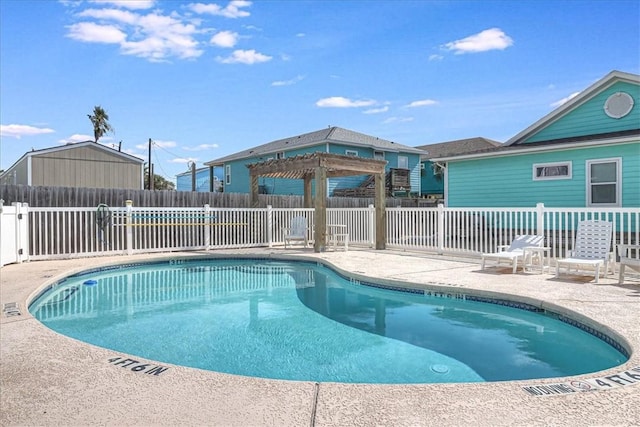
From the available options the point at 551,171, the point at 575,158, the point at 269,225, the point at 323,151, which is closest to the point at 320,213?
the point at 269,225

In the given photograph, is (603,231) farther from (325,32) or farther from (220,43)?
(220,43)

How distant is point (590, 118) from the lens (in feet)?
39.2

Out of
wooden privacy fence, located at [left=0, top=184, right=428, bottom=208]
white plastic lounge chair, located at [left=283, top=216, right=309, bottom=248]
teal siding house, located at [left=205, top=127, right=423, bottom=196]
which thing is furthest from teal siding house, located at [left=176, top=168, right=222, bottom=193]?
white plastic lounge chair, located at [left=283, top=216, right=309, bottom=248]

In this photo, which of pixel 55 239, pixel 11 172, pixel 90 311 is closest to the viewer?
pixel 90 311

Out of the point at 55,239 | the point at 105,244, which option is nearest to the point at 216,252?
the point at 105,244

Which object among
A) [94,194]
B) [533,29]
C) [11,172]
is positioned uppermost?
[533,29]

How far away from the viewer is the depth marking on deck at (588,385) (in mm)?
2500

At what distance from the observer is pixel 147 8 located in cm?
1006

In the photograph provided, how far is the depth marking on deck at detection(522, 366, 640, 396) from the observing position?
250cm

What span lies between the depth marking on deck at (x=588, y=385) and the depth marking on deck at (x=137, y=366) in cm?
239

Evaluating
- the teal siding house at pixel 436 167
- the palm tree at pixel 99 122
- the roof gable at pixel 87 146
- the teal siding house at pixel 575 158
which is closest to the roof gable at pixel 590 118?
the teal siding house at pixel 575 158

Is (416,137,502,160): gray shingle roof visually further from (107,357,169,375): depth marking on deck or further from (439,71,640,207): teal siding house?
(107,357,169,375): depth marking on deck

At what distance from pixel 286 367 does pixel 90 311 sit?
12.0 feet

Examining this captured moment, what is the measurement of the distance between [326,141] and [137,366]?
61.5 feet
